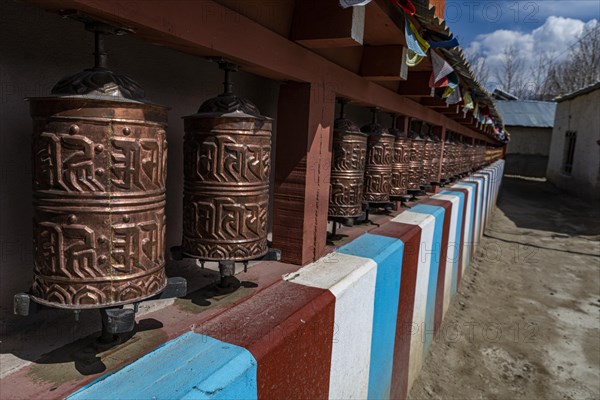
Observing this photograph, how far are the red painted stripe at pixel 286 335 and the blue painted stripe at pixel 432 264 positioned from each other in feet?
8.01

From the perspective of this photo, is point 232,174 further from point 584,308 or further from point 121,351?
point 584,308

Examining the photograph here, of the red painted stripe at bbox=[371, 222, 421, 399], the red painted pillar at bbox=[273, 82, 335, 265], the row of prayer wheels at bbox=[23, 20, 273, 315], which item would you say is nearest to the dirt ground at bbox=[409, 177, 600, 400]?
the red painted stripe at bbox=[371, 222, 421, 399]

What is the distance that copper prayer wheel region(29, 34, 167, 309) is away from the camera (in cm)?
131

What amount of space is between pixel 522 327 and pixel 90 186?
6138 mm

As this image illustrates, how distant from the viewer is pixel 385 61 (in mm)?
3215

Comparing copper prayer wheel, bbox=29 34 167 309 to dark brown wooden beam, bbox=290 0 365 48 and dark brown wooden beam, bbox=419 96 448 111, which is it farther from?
dark brown wooden beam, bbox=419 96 448 111

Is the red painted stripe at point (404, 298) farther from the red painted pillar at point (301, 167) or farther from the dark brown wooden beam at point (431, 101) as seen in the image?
the dark brown wooden beam at point (431, 101)

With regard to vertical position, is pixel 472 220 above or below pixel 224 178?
below

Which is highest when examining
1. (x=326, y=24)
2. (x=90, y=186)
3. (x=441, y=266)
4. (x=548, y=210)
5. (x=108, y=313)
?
(x=326, y=24)

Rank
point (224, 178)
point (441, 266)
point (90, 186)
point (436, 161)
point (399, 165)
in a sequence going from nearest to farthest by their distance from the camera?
1. point (90, 186)
2. point (224, 178)
3. point (399, 165)
4. point (441, 266)
5. point (436, 161)

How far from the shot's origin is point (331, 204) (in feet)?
10.4

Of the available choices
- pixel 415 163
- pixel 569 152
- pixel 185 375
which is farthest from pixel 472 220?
pixel 569 152

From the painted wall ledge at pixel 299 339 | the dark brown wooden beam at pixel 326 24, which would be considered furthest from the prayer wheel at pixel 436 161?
the dark brown wooden beam at pixel 326 24

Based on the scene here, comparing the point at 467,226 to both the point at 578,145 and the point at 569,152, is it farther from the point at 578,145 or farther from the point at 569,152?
the point at 569,152
